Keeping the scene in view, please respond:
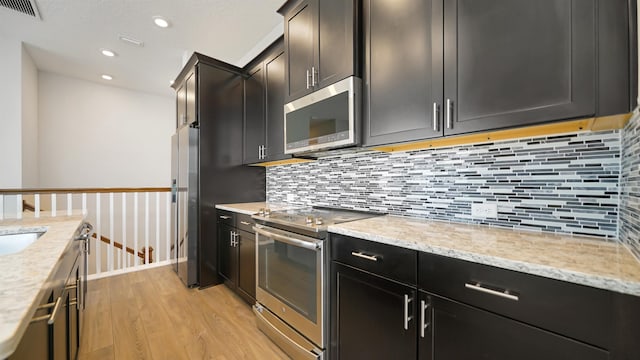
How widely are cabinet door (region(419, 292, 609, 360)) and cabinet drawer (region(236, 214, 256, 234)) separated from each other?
1591 mm

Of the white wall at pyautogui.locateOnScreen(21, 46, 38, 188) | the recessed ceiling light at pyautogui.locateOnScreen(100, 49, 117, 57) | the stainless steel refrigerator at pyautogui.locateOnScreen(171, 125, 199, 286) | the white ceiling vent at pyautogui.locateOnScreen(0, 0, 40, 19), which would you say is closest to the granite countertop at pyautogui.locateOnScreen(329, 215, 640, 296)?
the stainless steel refrigerator at pyautogui.locateOnScreen(171, 125, 199, 286)

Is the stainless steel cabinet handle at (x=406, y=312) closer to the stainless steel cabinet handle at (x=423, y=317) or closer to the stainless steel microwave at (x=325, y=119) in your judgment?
the stainless steel cabinet handle at (x=423, y=317)

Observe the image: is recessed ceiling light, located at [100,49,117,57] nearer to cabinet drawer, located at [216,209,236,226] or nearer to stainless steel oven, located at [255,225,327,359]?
cabinet drawer, located at [216,209,236,226]

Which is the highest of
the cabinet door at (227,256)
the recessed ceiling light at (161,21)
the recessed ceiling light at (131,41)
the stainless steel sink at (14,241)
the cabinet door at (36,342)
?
the recessed ceiling light at (161,21)

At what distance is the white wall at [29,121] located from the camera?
3363 mm

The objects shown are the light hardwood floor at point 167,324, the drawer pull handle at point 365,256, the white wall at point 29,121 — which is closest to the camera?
the drawer pull handle at point 365,256

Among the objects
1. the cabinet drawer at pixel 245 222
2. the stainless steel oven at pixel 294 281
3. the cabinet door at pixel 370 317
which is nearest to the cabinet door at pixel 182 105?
the cabinet drawer at pixel 245 222

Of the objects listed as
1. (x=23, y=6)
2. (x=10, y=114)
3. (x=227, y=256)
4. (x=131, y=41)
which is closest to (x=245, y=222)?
(x=227, y=256)

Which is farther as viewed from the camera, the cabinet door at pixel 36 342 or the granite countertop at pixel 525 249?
the granite countertop at pixel 525 249

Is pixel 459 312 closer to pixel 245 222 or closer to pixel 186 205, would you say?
pixel 245 222

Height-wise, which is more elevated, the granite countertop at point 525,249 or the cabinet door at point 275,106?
the cabinet door at point 275,106

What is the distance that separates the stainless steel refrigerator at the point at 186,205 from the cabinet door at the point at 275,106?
2.73 feet

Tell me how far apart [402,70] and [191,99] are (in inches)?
95.1

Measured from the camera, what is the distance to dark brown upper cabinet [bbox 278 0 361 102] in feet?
5.48
